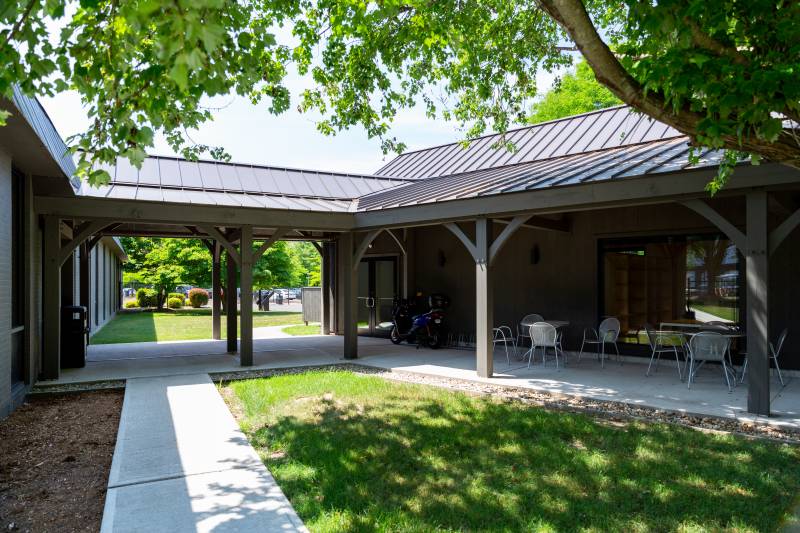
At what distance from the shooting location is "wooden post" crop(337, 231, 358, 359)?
10000 mm

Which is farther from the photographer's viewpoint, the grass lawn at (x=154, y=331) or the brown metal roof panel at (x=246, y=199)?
the grass lawn at (x=154, y=331)

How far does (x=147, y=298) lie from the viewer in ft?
88.4

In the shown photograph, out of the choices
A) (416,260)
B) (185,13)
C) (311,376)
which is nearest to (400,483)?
(185,13)

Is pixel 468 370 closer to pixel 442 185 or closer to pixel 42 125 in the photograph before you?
pixel 442 185

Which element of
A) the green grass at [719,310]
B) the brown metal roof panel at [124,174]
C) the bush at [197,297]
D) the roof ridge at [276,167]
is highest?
the roof ridge at [276,167]

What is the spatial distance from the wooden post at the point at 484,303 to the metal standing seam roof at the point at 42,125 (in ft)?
17.3

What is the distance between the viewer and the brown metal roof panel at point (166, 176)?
1063cm

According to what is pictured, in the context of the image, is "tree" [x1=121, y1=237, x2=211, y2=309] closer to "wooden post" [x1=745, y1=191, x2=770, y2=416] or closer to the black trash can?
the black trash can

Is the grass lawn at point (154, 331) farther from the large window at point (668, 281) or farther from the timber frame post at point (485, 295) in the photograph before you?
the large window at point (668, 281)

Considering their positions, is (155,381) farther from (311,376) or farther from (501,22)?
(501,22)

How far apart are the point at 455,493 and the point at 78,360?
783 cm

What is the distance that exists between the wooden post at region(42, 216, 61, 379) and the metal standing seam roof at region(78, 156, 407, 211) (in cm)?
77

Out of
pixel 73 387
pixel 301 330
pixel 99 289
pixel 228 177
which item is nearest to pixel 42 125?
pixel 73 387

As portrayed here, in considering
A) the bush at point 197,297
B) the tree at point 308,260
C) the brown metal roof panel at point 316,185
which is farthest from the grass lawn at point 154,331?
the tree at point 308,260
